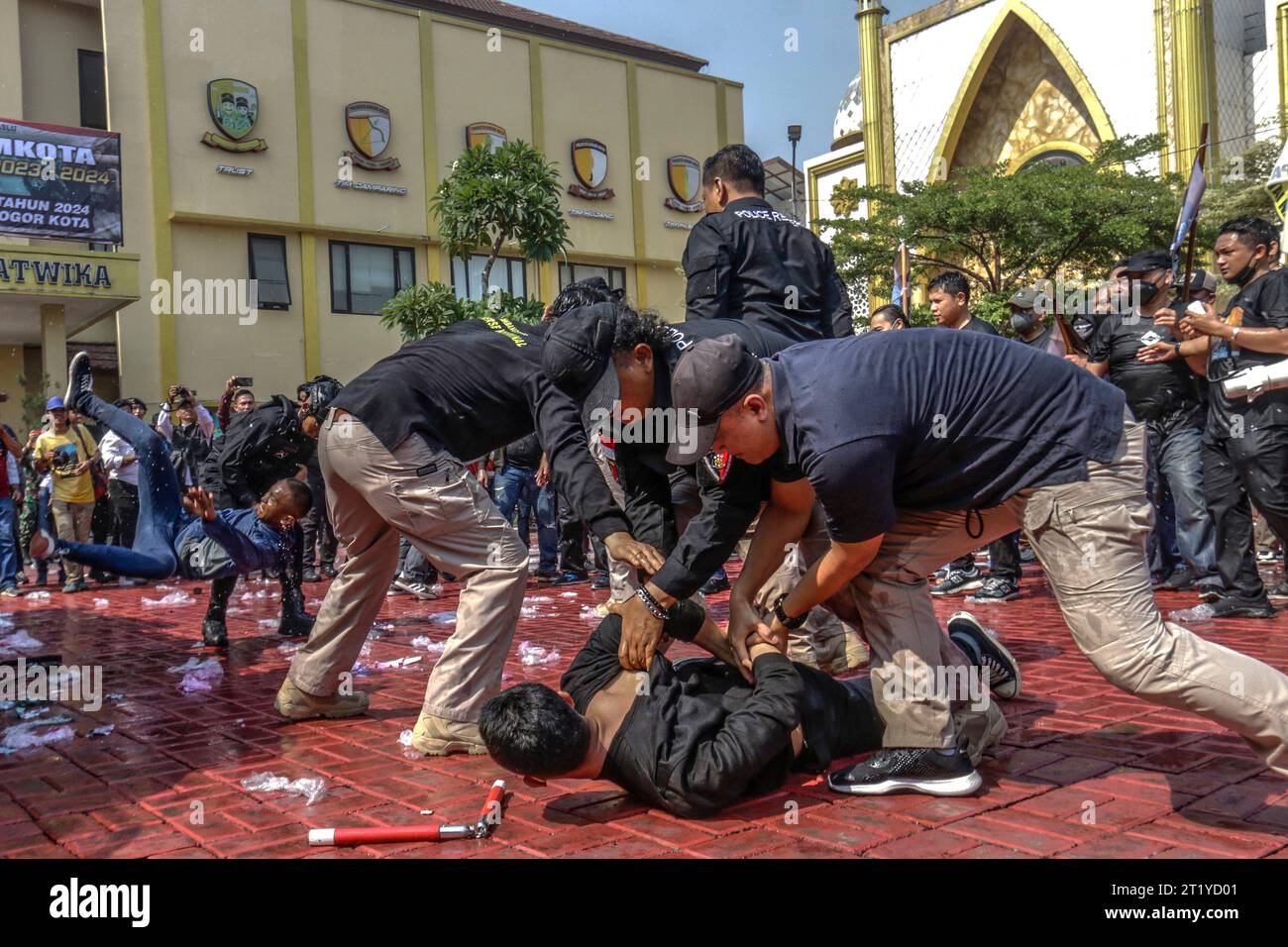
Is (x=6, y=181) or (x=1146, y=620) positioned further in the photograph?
(x=6, y=181)

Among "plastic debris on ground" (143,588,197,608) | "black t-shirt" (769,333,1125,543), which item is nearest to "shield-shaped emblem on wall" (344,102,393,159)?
"plastic debris on ground" (143,588,197,608)

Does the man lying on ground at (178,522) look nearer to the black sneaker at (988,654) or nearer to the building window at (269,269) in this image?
the black sneaker at (988,654)

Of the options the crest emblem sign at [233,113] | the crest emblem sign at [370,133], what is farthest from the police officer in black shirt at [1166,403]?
the crest emblem sign at [370,133]

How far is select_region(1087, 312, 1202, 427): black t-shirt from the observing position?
713cm

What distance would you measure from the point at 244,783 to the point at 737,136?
33571 mm

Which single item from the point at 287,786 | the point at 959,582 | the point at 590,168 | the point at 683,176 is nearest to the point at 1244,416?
the point at 959,582

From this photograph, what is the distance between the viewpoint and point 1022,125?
2970 cm

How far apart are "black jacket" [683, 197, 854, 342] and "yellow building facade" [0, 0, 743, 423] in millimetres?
18455

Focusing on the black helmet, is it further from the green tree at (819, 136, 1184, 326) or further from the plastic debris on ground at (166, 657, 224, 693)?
the green tree at (819, 136, 1184, 326)

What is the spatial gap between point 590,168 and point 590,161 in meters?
0.20

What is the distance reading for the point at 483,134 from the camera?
29375mm

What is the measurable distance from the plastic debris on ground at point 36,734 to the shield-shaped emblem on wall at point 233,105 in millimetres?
23744

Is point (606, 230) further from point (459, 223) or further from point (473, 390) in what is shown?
point (473, 390)
